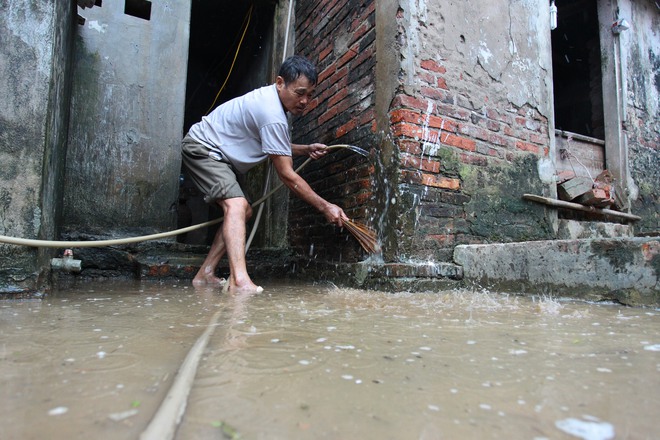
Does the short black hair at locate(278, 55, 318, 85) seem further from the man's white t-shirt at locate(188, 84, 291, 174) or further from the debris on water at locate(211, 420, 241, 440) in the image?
the debris on water at locate(211, 420, 241, 440)

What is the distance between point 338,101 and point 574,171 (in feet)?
8.44

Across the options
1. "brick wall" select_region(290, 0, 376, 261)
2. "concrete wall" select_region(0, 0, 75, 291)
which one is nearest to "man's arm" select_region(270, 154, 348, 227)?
"brick wall" select_region(290, 0, 376, 261)

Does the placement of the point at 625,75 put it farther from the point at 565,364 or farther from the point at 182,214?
the point at 182,214

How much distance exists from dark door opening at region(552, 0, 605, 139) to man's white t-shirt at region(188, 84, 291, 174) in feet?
13.2

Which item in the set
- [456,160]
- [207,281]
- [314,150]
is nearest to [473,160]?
[456,160]

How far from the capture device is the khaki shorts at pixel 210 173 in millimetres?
2775

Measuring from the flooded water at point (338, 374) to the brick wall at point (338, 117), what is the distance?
142 cm

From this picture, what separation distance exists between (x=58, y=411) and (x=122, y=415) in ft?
0.35

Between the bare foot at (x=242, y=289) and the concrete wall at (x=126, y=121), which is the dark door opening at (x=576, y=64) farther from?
the concrete wall at (x=126, y=121)

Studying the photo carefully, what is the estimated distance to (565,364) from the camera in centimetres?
93

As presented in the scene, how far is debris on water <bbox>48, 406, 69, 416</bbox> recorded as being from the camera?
653 mm

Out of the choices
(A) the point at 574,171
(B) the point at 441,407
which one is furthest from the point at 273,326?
(A) the point at 574,171

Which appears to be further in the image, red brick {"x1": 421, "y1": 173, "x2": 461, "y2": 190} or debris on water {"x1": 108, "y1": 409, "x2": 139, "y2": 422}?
red brick {"x1": 421, "y1": 173, "x2": 461, "y2": 190}

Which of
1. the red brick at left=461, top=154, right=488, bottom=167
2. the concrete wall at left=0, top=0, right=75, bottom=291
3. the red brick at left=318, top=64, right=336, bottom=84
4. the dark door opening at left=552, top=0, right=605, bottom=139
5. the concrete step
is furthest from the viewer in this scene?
the dark door opening at left=552, top=0, right=605, bottom=139
